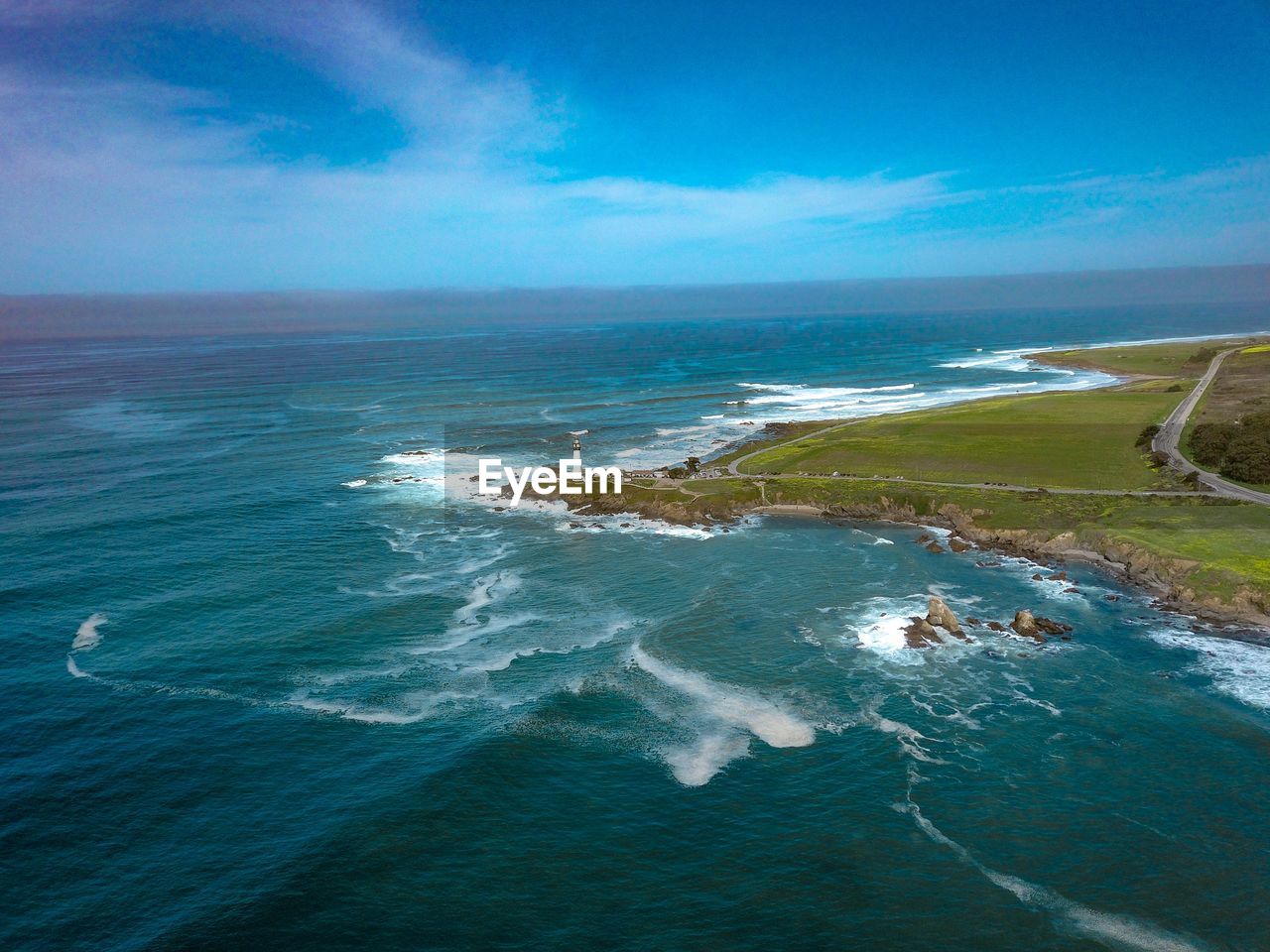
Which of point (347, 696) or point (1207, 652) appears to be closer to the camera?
point (347, 696)

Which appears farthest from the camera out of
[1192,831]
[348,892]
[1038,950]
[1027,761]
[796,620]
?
[796,620]

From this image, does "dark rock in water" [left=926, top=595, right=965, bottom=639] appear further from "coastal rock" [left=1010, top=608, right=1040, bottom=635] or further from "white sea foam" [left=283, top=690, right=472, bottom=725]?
"white sea foam" [left=283, top=690, right=472, bottom=725]

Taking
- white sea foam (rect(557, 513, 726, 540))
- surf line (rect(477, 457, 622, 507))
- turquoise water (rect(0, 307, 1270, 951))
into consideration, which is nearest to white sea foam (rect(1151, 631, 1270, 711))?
turquoise water (rect(0, 307, 1270, 951))

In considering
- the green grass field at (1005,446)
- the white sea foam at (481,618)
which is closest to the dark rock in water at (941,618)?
the white sea foam at (481,618)

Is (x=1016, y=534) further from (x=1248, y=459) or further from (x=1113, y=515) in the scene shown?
(x=1248, y=459)

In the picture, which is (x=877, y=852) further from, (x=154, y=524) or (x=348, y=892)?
(x=154, y=524)

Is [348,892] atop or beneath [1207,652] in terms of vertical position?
Result: beneath

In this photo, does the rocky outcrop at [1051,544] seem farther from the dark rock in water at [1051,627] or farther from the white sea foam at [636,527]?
the dark rock in water at [1051,627]

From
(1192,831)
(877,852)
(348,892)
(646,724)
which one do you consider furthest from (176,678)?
(1192,831)
